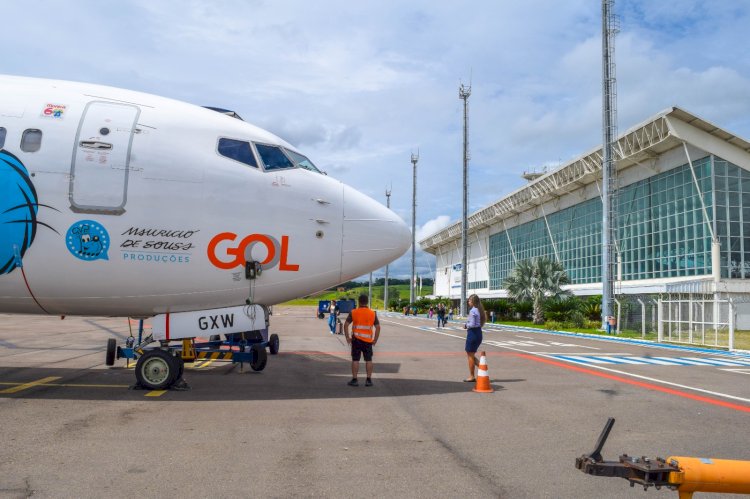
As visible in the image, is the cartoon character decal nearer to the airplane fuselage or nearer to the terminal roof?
the airplane fuselage

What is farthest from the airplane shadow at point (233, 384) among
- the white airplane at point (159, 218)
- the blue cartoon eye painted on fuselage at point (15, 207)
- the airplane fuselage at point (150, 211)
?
the blue cartoon eye painted on fuselage at point (15, 207)

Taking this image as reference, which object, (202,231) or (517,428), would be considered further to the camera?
(202,231)

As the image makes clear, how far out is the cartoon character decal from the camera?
29.5 feet

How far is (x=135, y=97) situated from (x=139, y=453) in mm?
6139

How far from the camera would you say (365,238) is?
1028cm

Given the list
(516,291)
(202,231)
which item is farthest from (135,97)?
(516,291)

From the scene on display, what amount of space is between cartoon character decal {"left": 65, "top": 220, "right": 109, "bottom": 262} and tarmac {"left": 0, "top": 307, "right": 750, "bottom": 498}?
2212 mm

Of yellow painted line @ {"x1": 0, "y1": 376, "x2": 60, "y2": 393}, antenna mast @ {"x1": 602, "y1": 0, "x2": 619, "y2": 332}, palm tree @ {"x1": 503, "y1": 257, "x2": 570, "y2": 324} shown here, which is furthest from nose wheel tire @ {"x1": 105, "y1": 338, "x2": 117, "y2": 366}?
palm tree @ {"x1": 503, "y1": 257, "x2": 570, "y2": 324}

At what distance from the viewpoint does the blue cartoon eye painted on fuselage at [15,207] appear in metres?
8.84

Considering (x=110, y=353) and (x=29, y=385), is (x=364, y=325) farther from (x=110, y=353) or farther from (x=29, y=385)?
(x=29, y=385)

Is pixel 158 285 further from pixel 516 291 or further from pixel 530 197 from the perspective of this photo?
pixel 530 197

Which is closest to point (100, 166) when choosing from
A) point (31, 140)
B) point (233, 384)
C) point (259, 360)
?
point (31, 140)

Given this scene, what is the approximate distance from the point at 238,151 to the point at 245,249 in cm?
163

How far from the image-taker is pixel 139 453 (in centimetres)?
596
